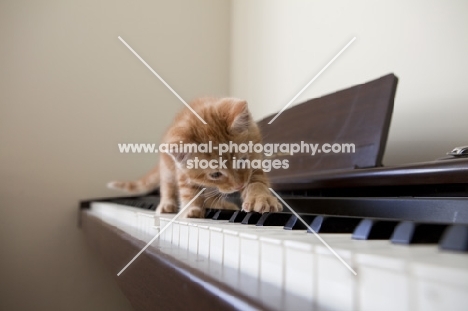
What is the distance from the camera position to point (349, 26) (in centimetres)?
143

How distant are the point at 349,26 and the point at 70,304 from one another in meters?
1.78

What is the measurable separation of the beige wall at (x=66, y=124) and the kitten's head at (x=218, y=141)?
118cm

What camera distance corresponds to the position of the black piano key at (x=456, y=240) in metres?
0.27

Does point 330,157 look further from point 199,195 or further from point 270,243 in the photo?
point 270,243

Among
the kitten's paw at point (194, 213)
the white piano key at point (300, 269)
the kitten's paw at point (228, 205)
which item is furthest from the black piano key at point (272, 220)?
the kitten's paw at point (228, 205)

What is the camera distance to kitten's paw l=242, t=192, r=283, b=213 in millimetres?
816

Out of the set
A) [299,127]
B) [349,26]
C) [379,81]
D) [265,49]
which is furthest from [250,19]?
[379,81]

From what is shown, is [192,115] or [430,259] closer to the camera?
[430,259]

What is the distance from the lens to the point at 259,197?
0.86 m

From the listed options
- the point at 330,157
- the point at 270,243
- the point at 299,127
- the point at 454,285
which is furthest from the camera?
the point at 299,127

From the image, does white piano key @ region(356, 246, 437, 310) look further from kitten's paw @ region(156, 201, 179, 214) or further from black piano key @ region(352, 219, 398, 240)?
kitten's paw @ region(156, 201, 179, 214)

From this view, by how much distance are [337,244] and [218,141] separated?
0.68m

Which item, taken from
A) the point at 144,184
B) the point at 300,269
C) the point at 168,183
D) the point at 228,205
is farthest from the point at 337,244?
the point at 144,184

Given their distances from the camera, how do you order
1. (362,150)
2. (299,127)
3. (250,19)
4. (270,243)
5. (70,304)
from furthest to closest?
(250,19)
(70,304)
(299,127)
(362,150)
(270,243)
